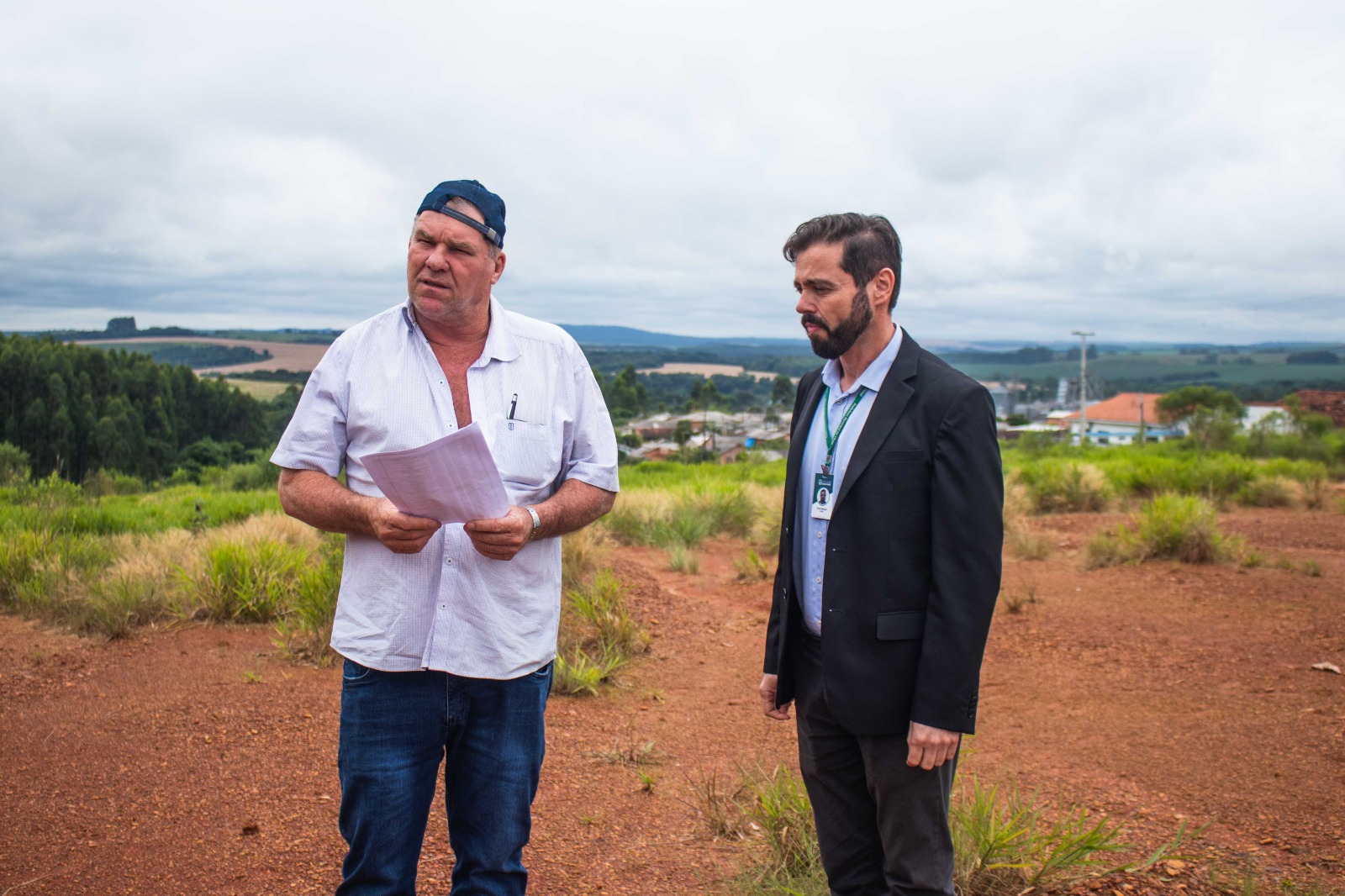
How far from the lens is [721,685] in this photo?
562 cm

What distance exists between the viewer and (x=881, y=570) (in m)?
2.19

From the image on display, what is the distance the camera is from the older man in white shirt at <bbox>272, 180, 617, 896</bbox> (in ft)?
7.17

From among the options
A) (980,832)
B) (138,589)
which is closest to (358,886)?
(980,832)

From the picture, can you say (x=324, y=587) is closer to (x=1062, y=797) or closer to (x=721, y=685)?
(x=721, y=685)

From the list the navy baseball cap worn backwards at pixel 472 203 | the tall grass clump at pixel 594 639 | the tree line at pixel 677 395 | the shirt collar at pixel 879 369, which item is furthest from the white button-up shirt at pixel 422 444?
the tree line at pixel 677 395

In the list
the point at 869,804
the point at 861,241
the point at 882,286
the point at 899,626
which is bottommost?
the point at 869,804

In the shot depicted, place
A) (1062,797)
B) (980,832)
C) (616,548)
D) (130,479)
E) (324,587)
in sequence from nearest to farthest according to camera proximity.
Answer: (980,832) < (1062,797) < (324,587) < (616,548) < (130,479)

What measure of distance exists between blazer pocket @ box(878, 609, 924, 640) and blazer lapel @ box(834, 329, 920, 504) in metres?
0.29

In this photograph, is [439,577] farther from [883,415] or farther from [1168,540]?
[1168,540]

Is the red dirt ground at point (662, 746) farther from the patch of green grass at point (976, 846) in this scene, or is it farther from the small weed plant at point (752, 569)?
the small weed plant at point (752, 569)

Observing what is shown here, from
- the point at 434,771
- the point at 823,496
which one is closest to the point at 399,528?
the point at 434,771

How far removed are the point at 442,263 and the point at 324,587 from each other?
387 centimetres

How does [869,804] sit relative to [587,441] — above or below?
below

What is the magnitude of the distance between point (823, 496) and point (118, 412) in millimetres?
32851
